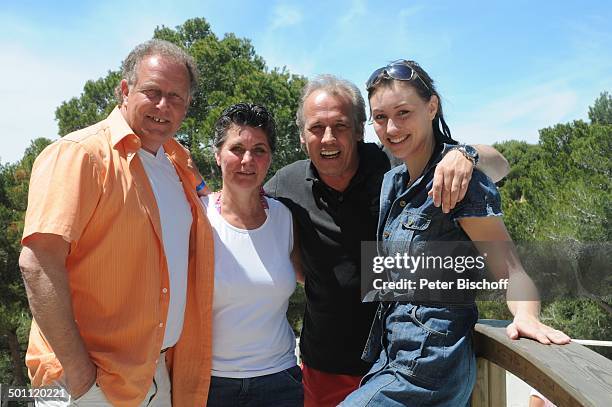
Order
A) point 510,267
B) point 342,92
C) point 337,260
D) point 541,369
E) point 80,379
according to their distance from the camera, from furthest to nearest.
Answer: point 342,92
point 337,260
point 80,379
point 510,267
point 541,369

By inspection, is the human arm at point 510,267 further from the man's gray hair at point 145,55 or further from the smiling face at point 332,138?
the man's gray hair at point 145,55

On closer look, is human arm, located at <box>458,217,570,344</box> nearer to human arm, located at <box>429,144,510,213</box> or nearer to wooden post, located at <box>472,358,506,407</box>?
human arm, located at <box>429,144,510,213</box>

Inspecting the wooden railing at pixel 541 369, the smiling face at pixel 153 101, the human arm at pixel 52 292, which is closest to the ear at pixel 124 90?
the smiling face at pixel 153 101

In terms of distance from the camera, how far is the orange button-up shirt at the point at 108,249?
166cm

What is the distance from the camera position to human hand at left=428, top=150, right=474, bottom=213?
156cm

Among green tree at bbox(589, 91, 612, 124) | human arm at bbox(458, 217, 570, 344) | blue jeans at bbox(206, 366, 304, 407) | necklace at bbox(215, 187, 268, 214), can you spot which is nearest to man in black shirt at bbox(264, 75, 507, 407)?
necklace at bbox(215, 187, 268, 214)

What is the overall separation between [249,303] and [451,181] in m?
0.97

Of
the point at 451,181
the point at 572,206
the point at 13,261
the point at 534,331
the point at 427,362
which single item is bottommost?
the point at 427,362

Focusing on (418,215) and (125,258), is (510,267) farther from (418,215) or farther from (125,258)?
(125,258)

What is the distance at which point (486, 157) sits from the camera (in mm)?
1905

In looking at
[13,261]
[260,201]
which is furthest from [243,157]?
[13,261]

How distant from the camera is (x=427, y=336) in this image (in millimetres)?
1573

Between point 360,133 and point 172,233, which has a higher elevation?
point 360,133

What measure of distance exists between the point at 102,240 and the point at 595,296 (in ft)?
39.9
